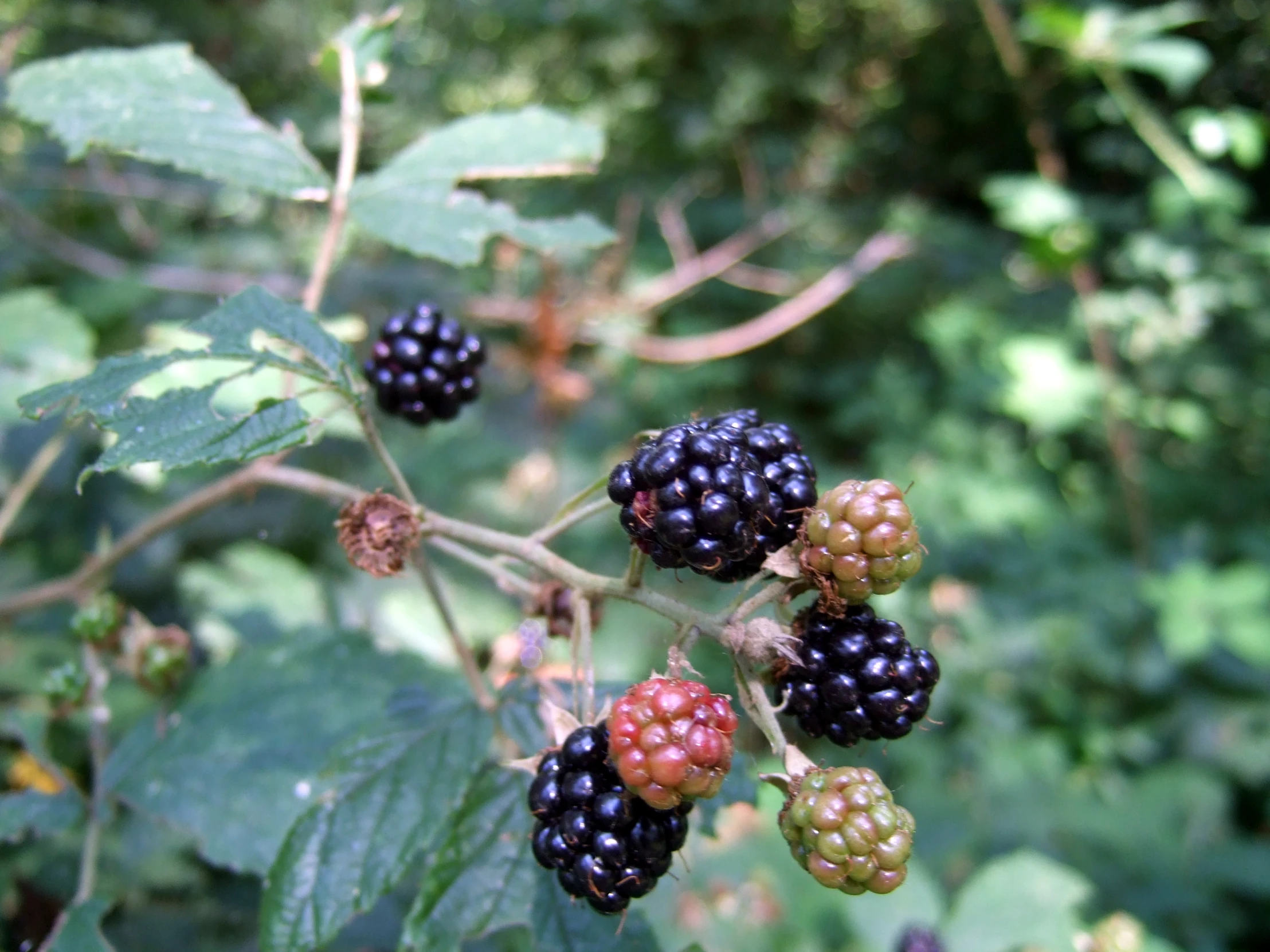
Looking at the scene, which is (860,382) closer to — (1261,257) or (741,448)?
(1261,257)

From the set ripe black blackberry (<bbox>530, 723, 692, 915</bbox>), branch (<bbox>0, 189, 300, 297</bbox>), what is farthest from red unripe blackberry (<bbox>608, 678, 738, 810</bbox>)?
branch (<bbox>0, 189, 300, 297</bbox>)

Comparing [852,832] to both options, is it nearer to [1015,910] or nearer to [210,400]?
[210,400]

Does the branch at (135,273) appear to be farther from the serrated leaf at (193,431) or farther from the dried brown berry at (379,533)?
the dried brown berry at (379,533)

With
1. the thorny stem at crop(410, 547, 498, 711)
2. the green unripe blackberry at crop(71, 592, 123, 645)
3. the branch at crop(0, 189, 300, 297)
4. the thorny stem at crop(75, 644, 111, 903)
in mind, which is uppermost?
the thorny stem at crop(410, 547, 498, 711)

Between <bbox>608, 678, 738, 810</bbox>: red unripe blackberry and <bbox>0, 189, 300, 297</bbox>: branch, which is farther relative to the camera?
<bbox>0, 189, 300, 297</bbox>: branch

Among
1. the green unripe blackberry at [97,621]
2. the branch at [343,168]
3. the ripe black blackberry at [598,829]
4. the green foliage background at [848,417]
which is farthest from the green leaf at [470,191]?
the ripe black blackberry at [598,829]

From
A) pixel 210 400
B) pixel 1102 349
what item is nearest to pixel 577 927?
pixel 210 400

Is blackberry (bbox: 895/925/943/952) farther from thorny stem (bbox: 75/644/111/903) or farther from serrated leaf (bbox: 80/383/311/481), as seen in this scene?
serrated leaf (bbox: 80/383/311/481)

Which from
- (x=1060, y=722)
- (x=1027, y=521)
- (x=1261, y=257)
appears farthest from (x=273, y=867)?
(x=1261, y=257)
